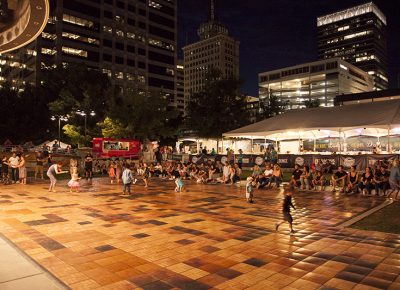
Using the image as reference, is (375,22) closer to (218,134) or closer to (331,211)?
(218,134)

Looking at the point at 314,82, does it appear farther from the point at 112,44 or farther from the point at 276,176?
the point at 276,176

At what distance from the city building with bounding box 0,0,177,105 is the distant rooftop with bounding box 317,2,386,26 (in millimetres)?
101510

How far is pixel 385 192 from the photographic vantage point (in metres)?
14.5

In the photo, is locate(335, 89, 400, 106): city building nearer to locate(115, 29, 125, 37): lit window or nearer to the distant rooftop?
locate(115, 29, 125, 37): lit window

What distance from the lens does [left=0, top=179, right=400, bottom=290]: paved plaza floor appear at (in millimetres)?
5379

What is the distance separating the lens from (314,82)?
124750 millimetres

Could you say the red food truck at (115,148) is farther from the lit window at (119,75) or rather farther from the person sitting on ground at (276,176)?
the lit window at (119,75)

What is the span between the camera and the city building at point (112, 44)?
274 ft

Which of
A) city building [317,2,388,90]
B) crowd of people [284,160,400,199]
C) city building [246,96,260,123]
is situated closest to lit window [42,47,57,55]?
city building [246,96,260,123]

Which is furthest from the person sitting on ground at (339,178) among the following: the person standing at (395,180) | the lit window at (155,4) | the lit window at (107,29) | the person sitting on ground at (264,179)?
the lit window at (155,4)

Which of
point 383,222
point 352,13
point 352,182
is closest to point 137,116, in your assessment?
point 352,182

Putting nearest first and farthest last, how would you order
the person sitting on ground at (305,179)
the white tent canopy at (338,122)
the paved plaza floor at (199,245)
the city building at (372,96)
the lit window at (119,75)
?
the paved plaza floor at (199,245)
the person sitting on ground at (305,179)
the white tent canopy at (338,122)
the city building at (372,96)
the lit window at (119,75)

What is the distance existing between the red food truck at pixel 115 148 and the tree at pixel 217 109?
312 inches

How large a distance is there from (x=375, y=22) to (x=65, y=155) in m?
174
